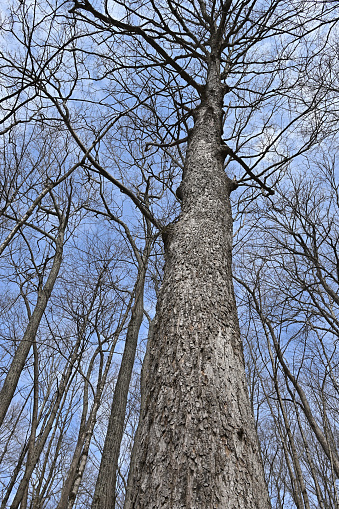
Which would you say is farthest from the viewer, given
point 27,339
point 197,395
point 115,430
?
point 27,339

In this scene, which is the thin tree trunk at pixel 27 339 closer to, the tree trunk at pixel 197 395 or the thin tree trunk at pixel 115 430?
the thin tree trunk at pixel 115 430

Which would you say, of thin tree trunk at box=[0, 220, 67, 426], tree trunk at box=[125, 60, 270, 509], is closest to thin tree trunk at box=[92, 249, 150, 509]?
thin tree trunk at box=[0, 220, 67, 426]

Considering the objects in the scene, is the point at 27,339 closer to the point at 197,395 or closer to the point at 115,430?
the point at 115,430

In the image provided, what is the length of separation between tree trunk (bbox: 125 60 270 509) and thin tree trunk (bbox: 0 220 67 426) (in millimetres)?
3920

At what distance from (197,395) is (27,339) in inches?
213

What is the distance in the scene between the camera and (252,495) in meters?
0.85

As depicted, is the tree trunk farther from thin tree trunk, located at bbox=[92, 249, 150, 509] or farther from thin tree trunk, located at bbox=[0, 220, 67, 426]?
thin tree trunk, located at bbox=[0, 220, 67, 426]

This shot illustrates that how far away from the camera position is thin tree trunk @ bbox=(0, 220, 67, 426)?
5.11m

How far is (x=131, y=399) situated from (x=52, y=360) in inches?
143

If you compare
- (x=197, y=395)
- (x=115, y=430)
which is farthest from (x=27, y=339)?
(x=197, y=395)

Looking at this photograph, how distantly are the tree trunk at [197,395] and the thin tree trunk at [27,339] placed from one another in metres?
3.92

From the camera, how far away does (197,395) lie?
104 centimetres

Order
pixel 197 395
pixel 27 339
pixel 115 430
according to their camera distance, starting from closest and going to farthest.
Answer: pixel 197 395 → pixel 115 430 → pixel 27 339

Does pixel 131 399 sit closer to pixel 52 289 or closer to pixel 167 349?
pixel 52 289
